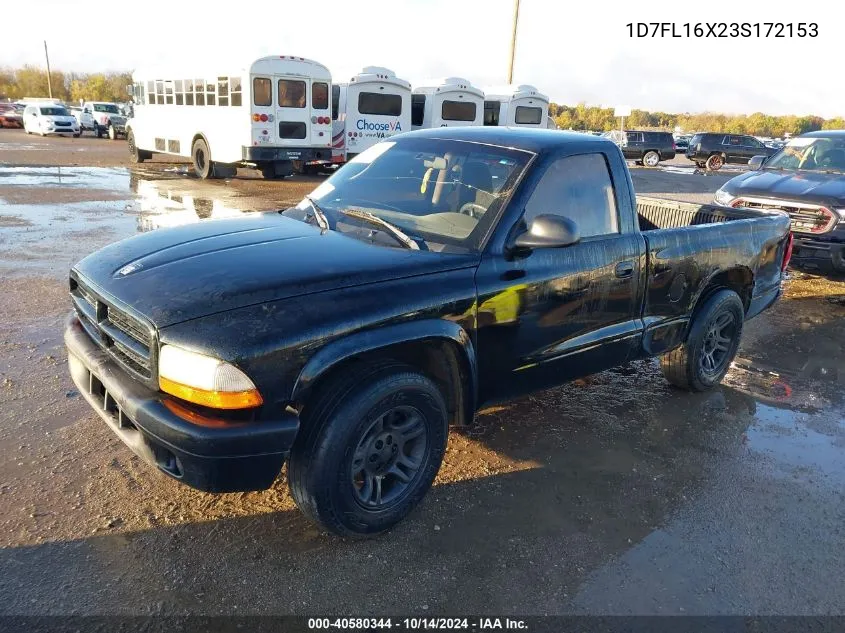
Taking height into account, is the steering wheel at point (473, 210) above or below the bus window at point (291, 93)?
below

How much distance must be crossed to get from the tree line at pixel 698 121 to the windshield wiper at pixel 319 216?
76884mm

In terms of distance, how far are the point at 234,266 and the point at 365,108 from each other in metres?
17.5

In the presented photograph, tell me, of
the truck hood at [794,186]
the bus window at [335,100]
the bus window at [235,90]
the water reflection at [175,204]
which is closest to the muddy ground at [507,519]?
the truck hood at [794,186]

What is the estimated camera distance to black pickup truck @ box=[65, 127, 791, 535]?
8.42 feet

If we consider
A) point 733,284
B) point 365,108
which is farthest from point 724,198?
point 365,108

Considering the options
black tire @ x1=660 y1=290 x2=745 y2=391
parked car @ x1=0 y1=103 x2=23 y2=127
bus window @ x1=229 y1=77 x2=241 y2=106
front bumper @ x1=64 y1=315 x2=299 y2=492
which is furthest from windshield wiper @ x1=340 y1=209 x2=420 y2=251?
parked car @ x1=0 y1=103 x2=23 y2=127

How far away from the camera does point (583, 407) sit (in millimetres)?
4637

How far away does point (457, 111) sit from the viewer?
2195cm

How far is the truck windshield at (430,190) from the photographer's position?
11.3 ft

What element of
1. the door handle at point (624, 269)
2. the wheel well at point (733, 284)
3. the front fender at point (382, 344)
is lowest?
the wheel well at point (733, 284)

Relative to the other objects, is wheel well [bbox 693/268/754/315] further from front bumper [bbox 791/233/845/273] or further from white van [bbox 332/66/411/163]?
white van [bbox 332/66/411/163]

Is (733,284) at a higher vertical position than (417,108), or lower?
lower

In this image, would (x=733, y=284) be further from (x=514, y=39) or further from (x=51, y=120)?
(x=51, y=120)

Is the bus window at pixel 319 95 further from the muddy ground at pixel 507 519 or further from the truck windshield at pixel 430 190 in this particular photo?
the truck windshield at pixel 430 190
